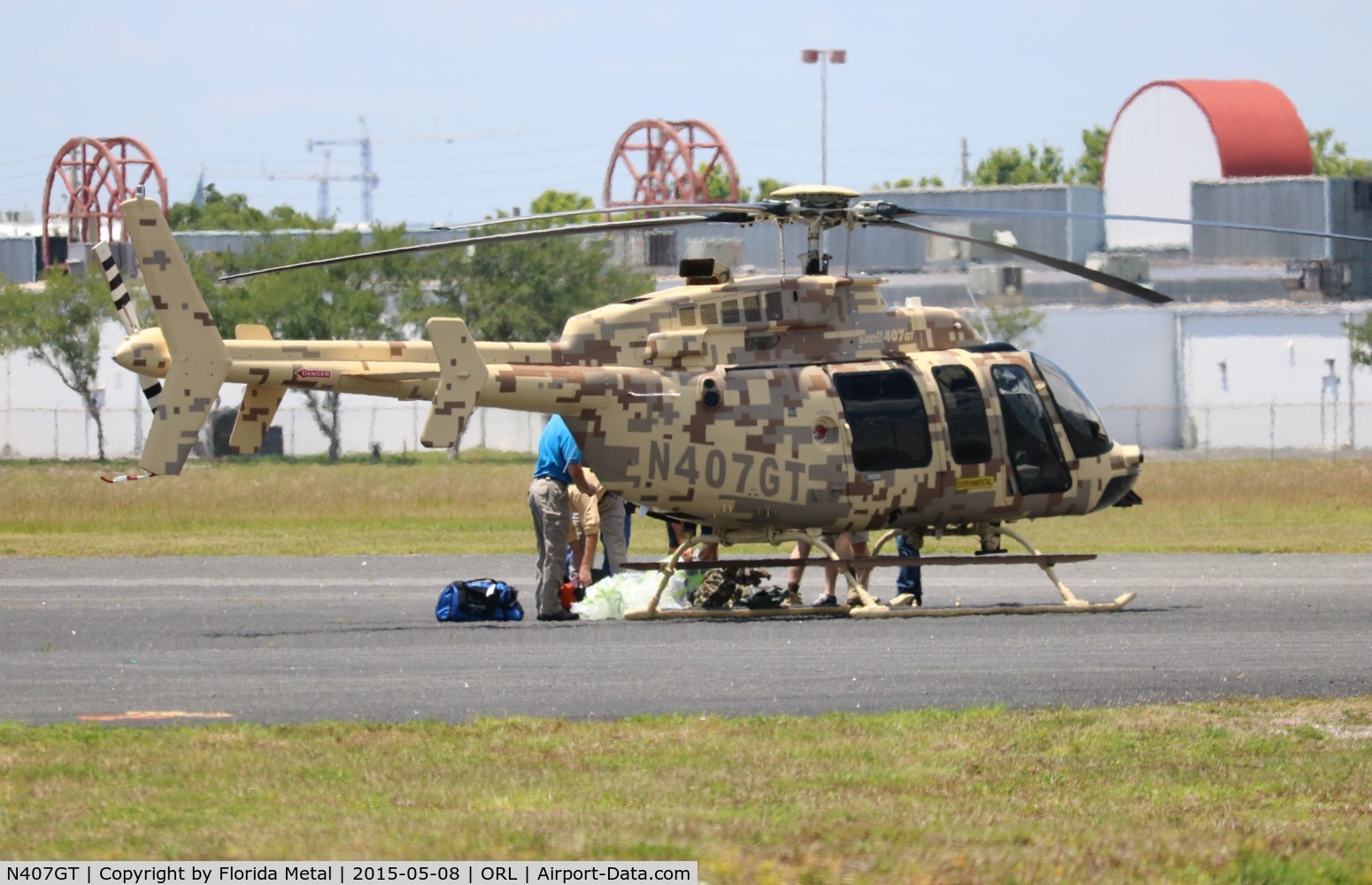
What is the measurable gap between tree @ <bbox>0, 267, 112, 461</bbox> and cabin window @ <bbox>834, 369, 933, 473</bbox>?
2109 inches

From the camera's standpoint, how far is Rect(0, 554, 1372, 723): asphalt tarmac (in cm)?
1212

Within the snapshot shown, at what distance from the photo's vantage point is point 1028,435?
59.7ft

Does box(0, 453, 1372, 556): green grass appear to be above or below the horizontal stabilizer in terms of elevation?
below

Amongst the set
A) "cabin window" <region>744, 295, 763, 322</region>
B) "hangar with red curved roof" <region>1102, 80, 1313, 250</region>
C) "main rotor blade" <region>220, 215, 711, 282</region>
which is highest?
"hangar with red curved roof" <region>1102, 80, 1313, 250</region>

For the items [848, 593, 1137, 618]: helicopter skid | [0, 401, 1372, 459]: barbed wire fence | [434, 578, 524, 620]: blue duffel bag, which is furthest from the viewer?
[0, 401, 1372, 459]: barbed wire fence

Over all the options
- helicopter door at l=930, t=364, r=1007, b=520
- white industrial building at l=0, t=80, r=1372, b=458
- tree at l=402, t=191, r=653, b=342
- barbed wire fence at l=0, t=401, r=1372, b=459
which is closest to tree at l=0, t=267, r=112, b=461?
barbed wire fence at l=0, t=401, r=1372, b=459

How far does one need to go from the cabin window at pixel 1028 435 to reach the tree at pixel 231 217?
148 feet

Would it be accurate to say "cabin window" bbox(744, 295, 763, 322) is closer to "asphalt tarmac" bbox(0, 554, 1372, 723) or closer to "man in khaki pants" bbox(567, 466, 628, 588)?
"man in khaki pants" bbox(567, 466, 628, 588)

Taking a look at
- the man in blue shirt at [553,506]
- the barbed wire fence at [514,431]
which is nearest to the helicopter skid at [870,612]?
the man in blue shirt at [553,506]

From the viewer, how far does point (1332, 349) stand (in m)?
67.4

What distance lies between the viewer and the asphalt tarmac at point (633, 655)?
1212 centimetres

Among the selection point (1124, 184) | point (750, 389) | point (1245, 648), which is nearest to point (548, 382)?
point (750, 389)

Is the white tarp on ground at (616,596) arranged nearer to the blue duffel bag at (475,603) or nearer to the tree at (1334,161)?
the blue duffel bag at (475,603)
